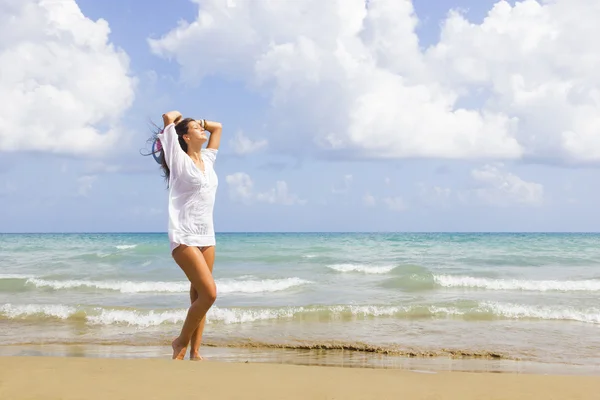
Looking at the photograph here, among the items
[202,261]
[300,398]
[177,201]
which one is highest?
[177,201]

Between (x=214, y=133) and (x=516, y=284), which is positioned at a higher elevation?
(x=214, y=133)

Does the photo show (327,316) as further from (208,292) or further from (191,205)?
(191,205)

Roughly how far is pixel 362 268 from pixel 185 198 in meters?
16.3

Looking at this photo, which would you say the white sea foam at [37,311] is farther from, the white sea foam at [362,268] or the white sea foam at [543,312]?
the white sea foam at [362,268]

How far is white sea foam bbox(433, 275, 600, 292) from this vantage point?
51.6 ft

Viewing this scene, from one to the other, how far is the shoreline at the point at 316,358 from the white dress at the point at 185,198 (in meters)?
2.08

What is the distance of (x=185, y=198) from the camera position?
478 centimetres

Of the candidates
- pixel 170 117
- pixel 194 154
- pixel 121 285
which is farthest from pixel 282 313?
pixel 121 285

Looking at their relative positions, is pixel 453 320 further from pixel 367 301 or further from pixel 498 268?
pixel 498 268

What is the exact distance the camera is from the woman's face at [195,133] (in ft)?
16.2

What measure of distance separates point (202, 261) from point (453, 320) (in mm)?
6561

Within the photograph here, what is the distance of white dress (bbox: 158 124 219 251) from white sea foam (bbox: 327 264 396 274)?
15.1 metres

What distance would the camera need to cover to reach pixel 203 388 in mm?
3975

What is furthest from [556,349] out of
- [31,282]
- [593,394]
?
[31,282]
